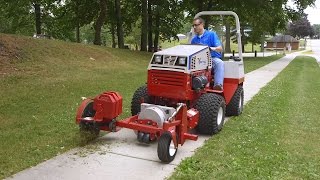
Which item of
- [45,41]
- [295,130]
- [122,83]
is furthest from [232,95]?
[45,41]

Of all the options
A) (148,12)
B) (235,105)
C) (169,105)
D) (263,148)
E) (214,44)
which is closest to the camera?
(263,148)

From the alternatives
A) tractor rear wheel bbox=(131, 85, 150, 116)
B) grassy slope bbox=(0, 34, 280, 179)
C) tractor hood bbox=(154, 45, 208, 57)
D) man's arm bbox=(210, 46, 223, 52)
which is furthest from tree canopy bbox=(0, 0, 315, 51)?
tractor hood bbox=(154, 45, 208, 57)

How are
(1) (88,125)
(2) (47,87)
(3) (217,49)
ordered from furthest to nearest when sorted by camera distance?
(2) (47,87)
(3) (217,49)
(1) (88,125)

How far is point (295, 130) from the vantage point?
759cm

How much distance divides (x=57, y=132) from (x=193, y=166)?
8.33 feet

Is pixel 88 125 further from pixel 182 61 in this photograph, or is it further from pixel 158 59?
pixel 182 61

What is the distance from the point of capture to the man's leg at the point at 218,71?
24.7 ft

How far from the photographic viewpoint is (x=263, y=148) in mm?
6293

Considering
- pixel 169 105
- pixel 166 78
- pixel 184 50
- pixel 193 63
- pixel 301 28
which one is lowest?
pixel 169 105

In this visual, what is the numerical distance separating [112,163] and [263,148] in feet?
7.54

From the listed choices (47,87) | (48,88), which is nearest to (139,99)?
(48,88)

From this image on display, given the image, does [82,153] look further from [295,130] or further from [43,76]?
[43,76]

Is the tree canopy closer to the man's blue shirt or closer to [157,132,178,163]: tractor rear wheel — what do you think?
the man's blue shirt

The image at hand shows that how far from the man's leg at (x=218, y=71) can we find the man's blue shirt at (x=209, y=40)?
6.7 inches
